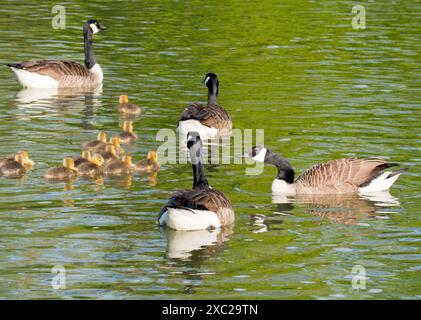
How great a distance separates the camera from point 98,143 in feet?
70.3

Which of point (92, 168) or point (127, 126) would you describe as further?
point (127, 126)

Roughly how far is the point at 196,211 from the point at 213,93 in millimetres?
8556

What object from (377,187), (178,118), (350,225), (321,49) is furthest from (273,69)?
(350,225)

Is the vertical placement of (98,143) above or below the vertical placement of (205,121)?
below

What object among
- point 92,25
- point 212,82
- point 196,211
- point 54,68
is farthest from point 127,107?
point 196,211

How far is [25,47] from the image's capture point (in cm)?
3212

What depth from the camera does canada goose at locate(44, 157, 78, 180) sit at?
1936 centimetres

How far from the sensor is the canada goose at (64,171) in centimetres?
1936

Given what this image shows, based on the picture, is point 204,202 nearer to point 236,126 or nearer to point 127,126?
point 127,126

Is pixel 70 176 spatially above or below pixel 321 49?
below

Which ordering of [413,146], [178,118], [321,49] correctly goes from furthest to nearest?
1. [321,49]
2. [178,118]
3. [413,146]

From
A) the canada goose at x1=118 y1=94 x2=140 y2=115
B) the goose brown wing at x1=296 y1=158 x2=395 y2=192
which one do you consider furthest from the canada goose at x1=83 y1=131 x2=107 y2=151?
the goose brown wing at x1=296 y1=158 x2=395 y2=192
